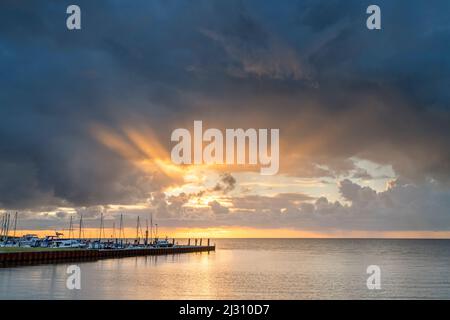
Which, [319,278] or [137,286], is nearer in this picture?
[137,286]
